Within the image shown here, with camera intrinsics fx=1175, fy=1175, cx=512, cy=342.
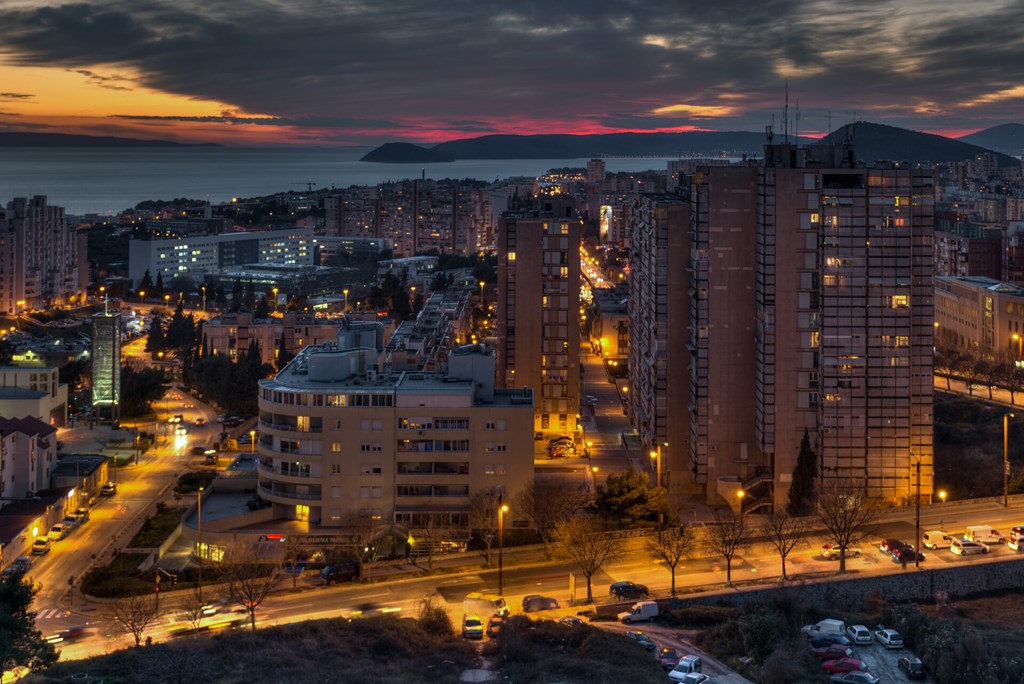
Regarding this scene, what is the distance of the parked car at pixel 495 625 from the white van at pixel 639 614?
1.37 metres

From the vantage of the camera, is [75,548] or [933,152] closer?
[75,548]

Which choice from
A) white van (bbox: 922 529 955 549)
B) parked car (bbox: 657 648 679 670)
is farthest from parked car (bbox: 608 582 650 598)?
white van (bbox: 922 529 955 549)

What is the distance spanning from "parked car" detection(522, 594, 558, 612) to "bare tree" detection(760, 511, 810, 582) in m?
2.74

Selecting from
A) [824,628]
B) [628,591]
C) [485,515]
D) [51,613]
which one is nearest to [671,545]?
[628,591]

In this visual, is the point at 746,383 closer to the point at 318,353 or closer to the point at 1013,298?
the point at 318,353

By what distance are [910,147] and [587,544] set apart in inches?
3584

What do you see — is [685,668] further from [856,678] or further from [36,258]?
[36,258]

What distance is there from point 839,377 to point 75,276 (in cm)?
3687

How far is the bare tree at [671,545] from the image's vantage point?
13398 mm

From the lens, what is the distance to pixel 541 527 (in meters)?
15.1

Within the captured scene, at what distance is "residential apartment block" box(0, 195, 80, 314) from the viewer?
4003cm

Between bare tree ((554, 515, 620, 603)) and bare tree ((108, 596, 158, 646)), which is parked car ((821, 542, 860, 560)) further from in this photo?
bare tree ((108, 596, 158, 646))

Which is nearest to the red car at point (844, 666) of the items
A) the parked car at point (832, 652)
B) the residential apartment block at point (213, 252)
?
the parked car at point (832, 652)

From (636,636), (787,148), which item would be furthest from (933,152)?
(636,636)
